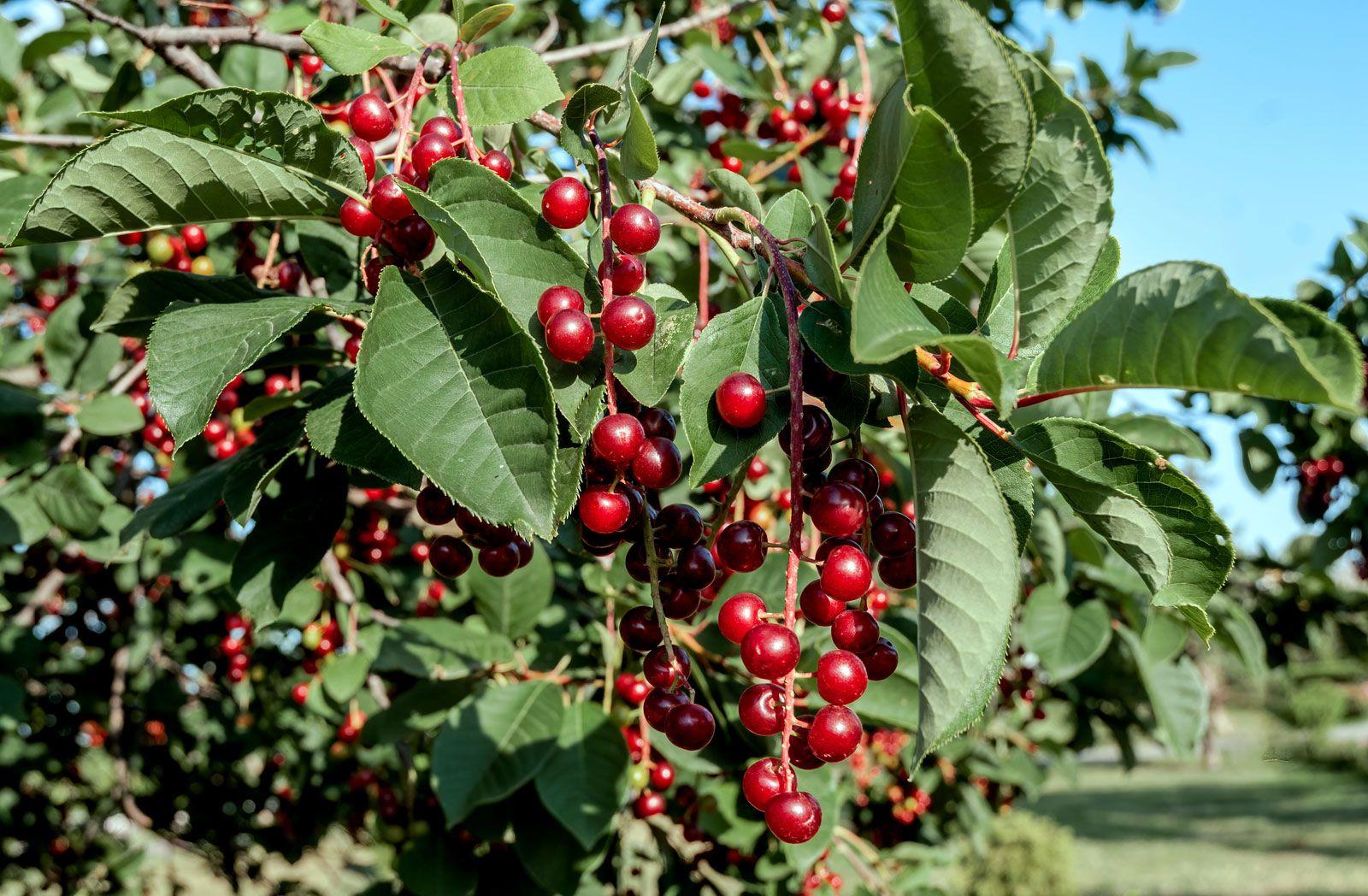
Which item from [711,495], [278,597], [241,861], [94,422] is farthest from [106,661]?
[711,495]

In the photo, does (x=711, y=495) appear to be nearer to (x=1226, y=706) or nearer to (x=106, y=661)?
(x=106, y=661)

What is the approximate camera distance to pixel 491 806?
1.96 metres

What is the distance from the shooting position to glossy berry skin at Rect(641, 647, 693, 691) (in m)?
0.98

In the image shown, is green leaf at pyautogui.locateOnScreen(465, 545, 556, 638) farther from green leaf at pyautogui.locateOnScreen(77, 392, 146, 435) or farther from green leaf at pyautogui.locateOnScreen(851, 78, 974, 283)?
green leaf at pyautogui.locateOnScreen(851, 78, 974, 283)

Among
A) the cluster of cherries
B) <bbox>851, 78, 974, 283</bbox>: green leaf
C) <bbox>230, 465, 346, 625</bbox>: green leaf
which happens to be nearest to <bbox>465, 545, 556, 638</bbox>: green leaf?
<bbox>230, 465, 346, 625</bbox>: green leaf

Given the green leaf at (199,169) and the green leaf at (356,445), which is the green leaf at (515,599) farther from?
the green leaf at (199,169)

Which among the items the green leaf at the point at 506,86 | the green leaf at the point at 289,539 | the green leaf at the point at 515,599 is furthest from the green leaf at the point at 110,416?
the green leaf at the point at 506,86

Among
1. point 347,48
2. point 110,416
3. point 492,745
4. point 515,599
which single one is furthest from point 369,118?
point 110,416

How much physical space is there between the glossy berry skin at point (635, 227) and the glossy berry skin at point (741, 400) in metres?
0.16

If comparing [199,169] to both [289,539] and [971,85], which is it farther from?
[971,85]

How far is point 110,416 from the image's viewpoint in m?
2.31

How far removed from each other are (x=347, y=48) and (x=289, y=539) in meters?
0.71

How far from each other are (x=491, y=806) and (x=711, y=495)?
2.98 feet

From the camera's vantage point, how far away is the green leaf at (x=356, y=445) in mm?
1064
